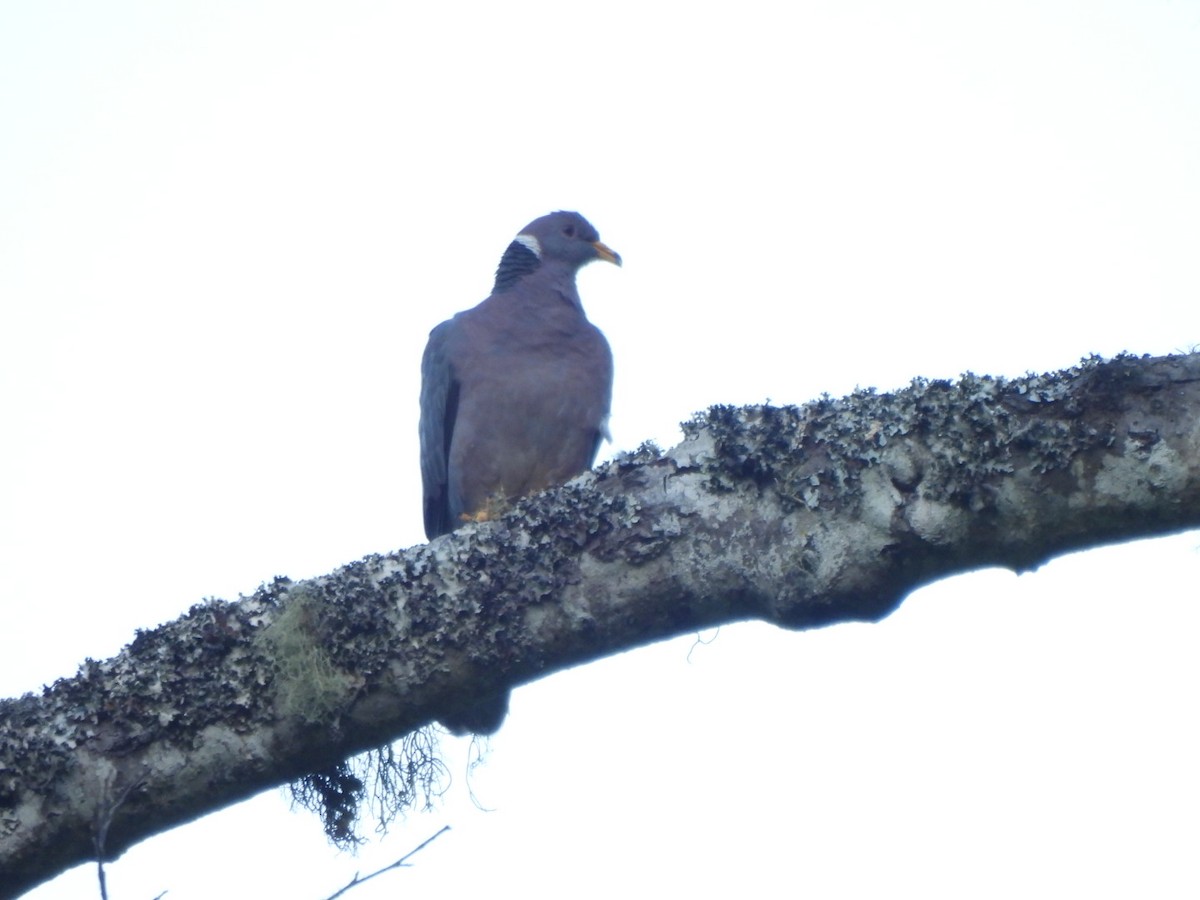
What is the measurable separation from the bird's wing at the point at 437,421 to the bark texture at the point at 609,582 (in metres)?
3.56

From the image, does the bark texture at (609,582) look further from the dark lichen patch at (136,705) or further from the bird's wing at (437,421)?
the bird's wing at (437,421)

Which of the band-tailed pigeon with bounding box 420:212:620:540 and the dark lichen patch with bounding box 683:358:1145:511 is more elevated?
the band-tailed pigeon with bounding box 420:212:620:540

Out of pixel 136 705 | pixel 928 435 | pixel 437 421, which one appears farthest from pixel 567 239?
pixel 136 705

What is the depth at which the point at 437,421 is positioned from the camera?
6148 millimetres

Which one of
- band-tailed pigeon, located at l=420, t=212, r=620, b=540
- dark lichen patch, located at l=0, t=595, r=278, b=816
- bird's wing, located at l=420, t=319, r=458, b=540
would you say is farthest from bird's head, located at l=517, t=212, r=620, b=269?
dark lichen patch, located at l=0, t=595, r=278, b=816

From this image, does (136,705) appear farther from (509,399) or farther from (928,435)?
(509,399)

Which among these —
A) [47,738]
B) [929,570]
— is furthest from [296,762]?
[929,570]

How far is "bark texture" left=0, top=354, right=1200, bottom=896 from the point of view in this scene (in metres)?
2.35

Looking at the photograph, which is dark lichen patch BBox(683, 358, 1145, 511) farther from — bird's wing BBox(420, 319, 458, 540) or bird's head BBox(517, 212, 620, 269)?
bird's head BBox(517, 212, 620, 269)

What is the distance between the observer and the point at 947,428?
97.2 inches

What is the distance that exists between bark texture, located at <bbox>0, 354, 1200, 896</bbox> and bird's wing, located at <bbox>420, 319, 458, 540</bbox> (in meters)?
3.56

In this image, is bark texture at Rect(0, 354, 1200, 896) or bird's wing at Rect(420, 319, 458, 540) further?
bird's wing at Rect(420, 319, 458, 540)

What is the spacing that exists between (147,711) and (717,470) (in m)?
1.06

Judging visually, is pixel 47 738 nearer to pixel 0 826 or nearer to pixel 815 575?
pixel 0 826
